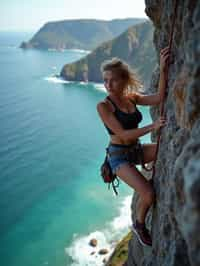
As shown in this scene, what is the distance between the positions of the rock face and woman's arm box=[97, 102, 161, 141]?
0.50 metres

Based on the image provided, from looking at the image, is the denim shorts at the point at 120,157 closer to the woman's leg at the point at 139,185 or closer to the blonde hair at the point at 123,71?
the woman's leg at the point at 139,185

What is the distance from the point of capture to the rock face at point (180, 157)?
325cm

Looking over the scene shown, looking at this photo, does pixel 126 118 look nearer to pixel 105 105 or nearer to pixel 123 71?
pixel 105 105

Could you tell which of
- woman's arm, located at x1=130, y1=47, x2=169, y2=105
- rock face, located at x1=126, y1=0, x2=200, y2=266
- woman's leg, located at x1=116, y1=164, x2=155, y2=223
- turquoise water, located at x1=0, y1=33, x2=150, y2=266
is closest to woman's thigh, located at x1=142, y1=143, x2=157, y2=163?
rock face, located at x1=126, y1=0, x2=200, y2=266

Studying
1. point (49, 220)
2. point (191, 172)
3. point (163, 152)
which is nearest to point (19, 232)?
point (49, 220)

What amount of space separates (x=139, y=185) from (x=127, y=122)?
1275 millimetres

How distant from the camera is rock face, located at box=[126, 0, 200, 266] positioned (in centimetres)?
325

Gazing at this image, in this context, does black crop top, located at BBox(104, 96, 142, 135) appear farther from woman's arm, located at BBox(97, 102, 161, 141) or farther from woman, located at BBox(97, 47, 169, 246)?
woman's arm, located at BBox(97, 102, 161, 141)

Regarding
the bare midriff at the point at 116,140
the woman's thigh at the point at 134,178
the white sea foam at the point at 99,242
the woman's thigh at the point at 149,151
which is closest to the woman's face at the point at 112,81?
the bare midriff at the point at 116,140

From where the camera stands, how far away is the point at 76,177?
49.8 metres

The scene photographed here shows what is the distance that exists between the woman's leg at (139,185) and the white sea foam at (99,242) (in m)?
27.7

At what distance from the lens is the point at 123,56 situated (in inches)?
6083

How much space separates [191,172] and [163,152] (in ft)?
12.2

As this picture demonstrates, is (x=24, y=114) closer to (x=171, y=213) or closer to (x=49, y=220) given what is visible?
(x=49, y=220)
